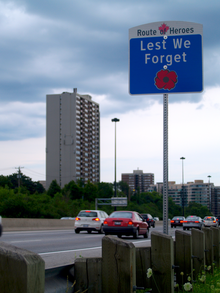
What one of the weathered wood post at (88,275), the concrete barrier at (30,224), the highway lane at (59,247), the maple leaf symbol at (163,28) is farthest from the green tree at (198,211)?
the weathered wood post at (88,275)

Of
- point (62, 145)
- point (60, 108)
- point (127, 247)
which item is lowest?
point (127, 247)

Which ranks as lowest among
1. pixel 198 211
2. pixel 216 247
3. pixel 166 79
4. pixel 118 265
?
pixel 198 211

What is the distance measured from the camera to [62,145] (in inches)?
5748

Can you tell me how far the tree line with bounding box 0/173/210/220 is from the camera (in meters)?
52.5

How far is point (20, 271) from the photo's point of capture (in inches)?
84.2

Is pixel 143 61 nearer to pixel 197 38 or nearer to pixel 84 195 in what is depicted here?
pixel 197 38

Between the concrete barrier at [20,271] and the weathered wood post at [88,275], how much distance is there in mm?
1356

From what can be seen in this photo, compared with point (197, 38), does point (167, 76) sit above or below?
below

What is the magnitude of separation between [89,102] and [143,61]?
509 feet

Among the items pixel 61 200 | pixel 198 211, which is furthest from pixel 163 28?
pixel 198 211

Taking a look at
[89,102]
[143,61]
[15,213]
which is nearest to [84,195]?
[89,102]

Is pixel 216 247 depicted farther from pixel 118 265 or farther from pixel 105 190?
pixel 105 190

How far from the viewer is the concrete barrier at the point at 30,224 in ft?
94.5

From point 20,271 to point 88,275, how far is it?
1.56 m
